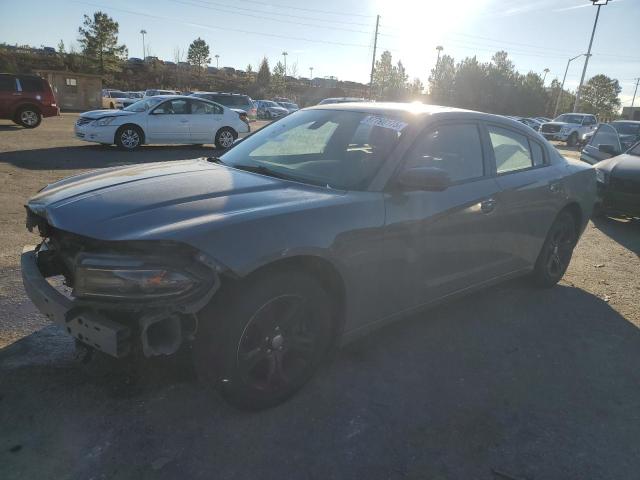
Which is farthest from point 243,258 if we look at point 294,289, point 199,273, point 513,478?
point 513,478

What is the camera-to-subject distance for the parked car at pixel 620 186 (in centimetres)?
730

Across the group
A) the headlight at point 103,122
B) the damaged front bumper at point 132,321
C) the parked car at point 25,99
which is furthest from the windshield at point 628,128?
the parked car at point 25,99

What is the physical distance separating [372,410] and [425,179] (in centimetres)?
135

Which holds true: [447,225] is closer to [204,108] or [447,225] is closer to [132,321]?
[132,321]

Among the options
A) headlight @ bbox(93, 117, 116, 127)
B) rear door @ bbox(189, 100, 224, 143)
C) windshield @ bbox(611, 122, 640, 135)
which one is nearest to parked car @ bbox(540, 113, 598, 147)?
windshield @ bbox(611, 122, 640, 135)

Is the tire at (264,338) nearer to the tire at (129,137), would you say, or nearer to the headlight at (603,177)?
the headlight at (603,177)

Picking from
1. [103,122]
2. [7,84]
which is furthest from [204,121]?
[7,84]

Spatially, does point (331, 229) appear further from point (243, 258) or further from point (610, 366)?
point (610, 366)

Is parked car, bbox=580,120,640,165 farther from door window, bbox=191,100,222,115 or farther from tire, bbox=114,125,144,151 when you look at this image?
tire, bbox=114,125,144,151

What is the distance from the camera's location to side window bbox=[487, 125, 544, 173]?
152 inches

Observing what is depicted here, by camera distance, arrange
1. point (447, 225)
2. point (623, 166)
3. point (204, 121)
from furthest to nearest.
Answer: point (204, 121) → point (623, 166) → point (447, 225)

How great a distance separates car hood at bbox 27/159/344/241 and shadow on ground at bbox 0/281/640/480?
37.6 inches

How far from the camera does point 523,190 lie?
3.95 meters

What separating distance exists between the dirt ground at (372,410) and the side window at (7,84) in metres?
16.4
